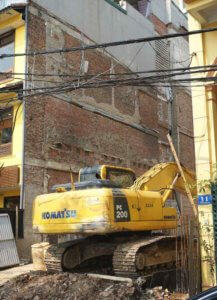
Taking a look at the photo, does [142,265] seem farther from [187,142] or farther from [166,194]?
[187,142]

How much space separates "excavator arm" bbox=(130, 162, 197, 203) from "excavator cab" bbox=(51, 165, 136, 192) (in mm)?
553

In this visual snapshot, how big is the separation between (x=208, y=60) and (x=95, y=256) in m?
→ 6.14

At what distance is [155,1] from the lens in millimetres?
28219

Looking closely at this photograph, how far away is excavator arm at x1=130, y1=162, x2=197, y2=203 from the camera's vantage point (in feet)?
43.4

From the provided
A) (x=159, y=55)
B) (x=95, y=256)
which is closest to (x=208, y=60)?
(x=95, y=256)

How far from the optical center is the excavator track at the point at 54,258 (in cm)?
1277

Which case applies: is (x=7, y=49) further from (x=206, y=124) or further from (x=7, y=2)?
(x=206, y=124)

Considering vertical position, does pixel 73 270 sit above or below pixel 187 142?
below

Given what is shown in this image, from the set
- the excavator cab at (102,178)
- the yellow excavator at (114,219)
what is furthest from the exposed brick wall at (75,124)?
the yellow excavator at (114,219)

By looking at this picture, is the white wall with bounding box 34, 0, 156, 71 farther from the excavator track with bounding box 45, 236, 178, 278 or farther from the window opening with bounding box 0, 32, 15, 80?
the excavator track with bounding box 45, 236, 178, 278

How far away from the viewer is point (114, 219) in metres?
11.4

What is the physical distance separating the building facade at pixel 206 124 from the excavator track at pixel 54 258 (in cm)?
444

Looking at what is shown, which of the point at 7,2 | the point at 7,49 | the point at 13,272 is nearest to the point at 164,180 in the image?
the point at 13,272

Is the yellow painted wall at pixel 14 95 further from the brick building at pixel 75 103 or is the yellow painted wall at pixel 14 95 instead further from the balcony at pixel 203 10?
the balcony at pixel 203 10
